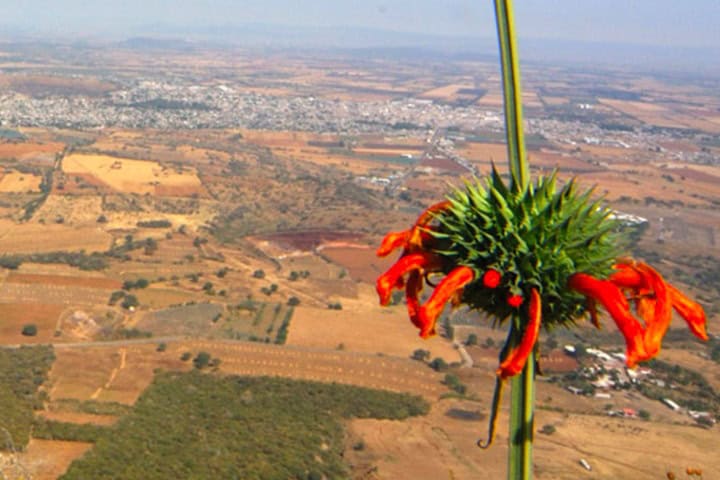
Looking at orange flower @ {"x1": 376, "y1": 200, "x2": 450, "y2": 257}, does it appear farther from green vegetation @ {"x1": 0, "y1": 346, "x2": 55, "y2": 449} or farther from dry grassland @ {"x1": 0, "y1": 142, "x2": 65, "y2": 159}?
dry grassland @ {"x1": 0, "y1": 142, "x2": 65, "y2": 159}

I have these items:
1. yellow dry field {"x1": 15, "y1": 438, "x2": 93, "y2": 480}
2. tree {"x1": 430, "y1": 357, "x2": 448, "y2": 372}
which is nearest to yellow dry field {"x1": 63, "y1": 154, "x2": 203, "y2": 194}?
tree {"x1": 430, "y1": 357, "x2": 448, "y2": 372}

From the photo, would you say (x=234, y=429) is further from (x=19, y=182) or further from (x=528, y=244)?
(x=19, y=182)

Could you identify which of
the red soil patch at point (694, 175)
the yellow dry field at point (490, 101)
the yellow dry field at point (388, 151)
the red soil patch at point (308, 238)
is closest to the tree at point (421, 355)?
the red soil patch at point (308, 238)

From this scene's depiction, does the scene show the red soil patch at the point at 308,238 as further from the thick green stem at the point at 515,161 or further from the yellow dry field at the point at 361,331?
the thick green stem at the point at 515,161

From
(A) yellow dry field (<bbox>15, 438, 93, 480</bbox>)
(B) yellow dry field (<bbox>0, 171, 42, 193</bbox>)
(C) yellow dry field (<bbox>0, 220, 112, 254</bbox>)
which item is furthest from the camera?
(B) yellow dry field (<bbox>0, 171, 42, 193</bbox>)

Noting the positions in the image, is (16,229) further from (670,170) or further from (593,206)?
(670,170)

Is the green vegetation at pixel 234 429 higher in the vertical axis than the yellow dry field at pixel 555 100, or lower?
lower

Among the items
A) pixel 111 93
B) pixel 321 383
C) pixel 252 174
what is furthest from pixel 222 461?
pixel 111 93
